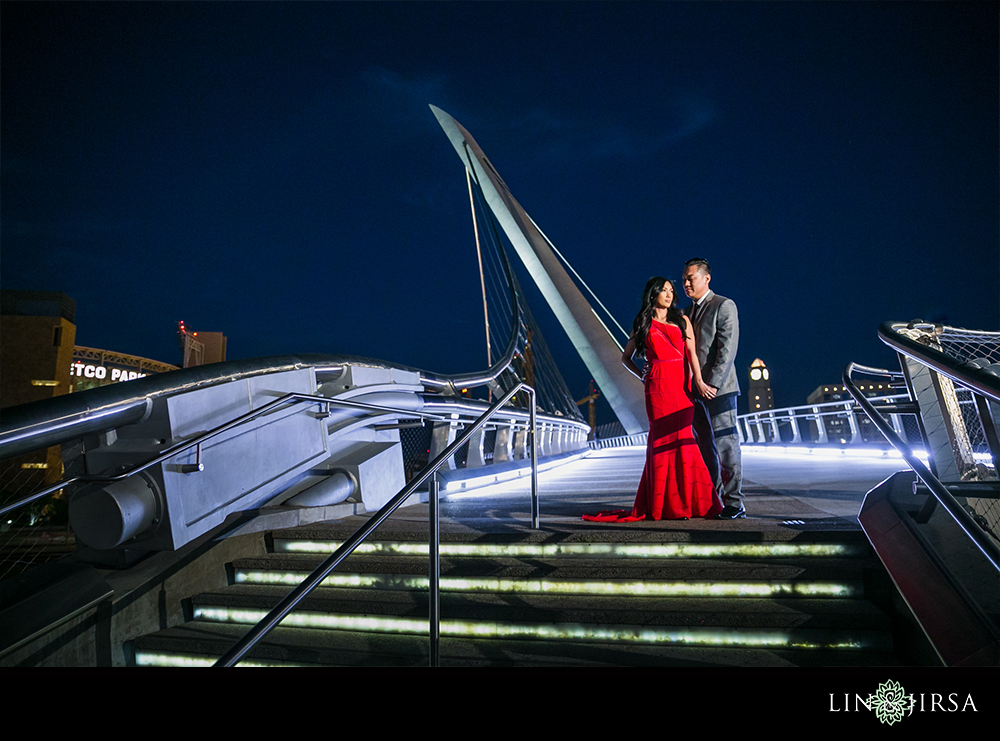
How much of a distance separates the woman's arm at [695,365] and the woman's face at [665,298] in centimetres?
14

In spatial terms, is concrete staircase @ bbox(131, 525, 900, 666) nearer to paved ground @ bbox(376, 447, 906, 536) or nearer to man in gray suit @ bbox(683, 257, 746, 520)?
paved ground @ bbox(376, 447, 906, 536)

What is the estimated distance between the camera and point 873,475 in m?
5.27

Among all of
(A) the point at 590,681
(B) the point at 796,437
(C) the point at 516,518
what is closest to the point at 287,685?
(A) the point at 590,681

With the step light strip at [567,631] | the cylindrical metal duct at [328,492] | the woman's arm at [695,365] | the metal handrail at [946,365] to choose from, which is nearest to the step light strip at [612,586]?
the step light strip at [567,631]

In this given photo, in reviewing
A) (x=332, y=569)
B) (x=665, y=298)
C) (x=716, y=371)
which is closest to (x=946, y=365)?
(x=716, y=371)

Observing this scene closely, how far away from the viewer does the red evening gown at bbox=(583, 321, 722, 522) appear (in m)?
3.30

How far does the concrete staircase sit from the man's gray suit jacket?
1144 millimetres

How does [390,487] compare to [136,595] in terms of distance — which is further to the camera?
[390,487]

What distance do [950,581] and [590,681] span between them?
1379 mm

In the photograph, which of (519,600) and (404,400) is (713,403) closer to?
(519,600)

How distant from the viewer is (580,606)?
234cm

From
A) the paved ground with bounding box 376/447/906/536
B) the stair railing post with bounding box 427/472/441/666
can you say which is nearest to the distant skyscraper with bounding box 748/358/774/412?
the paved ground with bounding box 376/447/906/536

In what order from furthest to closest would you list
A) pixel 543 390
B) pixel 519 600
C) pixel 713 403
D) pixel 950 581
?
pixel 543 390, pixel 713 403, pixel 519 600, pixel 950 581

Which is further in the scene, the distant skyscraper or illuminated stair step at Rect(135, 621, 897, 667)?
the distant skyscraper
